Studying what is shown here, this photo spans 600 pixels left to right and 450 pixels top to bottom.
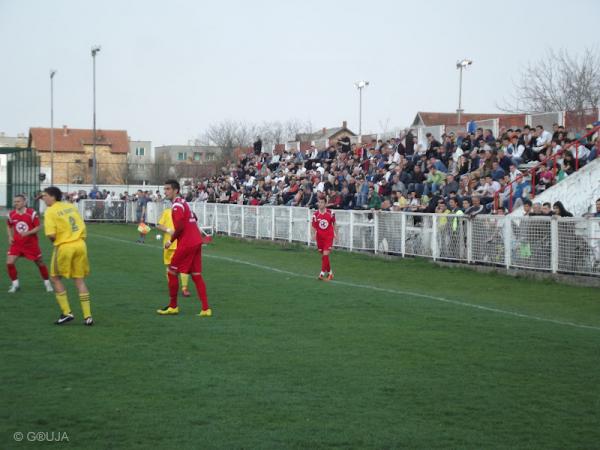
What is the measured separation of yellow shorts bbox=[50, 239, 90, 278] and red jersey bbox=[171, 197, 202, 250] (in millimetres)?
1486

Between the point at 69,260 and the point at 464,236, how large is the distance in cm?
1194

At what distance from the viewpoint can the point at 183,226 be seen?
38.2ft

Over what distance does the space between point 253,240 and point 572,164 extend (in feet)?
47.7

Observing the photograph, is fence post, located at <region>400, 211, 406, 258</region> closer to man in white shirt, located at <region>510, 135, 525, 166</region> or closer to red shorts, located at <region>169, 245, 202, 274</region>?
man in white shirt, located at <region>510, 135, 525, 166</region>

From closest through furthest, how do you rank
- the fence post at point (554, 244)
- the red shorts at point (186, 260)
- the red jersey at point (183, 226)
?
the red jersey at point (183, 226) → the red shorts at point (186, 260) → the fence post at point (554, 244)

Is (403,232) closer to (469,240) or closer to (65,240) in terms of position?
(469,240)

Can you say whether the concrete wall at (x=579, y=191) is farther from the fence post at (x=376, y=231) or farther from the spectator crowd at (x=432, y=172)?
the fence post at (x=376, y=231)

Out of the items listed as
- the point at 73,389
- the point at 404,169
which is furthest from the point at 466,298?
the point at 404,169

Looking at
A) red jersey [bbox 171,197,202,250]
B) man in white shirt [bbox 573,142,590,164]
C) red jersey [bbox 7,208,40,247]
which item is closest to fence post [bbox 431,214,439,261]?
man in white shirt [bbox 573,142,590,164]

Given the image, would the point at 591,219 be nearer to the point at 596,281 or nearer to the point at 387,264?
the point at 596,281

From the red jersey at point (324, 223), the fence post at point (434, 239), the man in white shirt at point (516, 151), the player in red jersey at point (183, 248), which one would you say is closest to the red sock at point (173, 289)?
the player in red jersey at point (183, 248)

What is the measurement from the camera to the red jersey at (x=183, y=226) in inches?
456

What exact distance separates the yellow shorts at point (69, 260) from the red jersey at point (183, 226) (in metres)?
1.49

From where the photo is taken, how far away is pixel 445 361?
28.6ft
